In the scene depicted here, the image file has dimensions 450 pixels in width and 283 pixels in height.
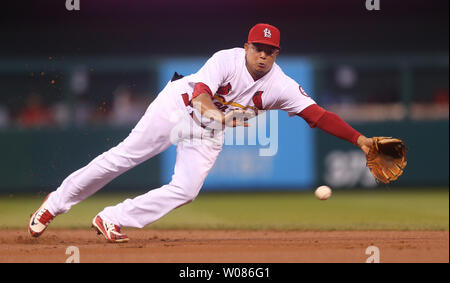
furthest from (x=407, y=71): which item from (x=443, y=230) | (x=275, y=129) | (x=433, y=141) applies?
(x=443, y=230)

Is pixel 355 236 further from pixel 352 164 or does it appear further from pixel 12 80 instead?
pixel 12 80

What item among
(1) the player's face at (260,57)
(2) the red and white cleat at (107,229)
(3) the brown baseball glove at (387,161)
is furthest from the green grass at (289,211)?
(1) the player's face at (260,57)

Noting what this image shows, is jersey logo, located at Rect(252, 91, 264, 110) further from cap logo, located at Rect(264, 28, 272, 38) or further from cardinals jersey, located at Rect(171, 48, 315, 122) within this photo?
cap logo, located at Rect(264, 28, 272, 38)

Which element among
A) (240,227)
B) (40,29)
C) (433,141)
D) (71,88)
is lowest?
(240,227)

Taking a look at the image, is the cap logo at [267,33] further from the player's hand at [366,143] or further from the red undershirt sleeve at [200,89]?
the player's hand at [366,143]

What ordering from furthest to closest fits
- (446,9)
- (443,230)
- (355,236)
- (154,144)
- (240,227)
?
(446,9) < (240,227) < (443,230) < (355,236) < (154,144)

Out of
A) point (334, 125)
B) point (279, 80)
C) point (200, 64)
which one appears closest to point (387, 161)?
point (334, 125)
